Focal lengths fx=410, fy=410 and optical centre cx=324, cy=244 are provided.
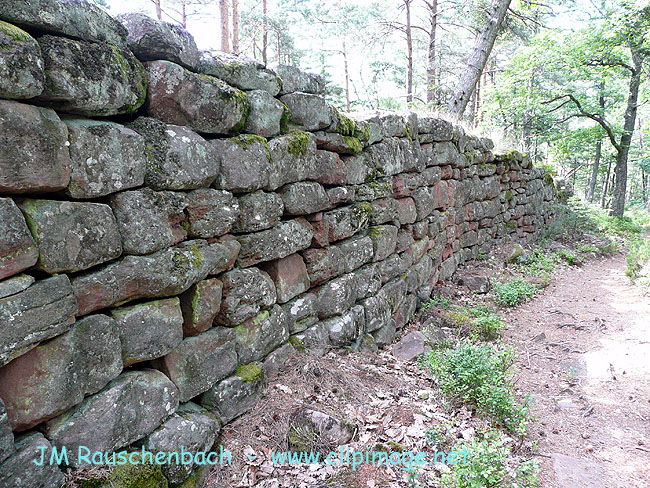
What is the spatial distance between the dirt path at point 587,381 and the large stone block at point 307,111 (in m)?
3.39

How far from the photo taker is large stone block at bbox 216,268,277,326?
10.00 ft

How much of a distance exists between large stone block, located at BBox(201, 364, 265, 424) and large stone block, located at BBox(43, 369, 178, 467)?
1.11 feet

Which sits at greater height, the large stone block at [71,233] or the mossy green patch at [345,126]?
the mossy green patch at [345,126]

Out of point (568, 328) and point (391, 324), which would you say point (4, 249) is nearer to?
point (391, 324)

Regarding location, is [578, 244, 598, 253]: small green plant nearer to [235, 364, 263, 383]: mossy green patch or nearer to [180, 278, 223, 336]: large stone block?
[235, 364, 263, 383]: mossy green patch

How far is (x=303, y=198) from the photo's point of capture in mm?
3793

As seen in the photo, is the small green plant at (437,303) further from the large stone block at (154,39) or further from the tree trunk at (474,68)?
the tree trunk at (474,68)

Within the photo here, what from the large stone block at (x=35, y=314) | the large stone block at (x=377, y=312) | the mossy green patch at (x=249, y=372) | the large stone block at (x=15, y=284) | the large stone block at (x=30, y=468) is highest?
the large stone block at (x=15, y=284)

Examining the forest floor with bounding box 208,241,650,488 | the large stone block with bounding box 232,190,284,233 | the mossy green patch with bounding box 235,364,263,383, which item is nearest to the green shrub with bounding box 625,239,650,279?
the forest floor with bounding box 208,241,650,488

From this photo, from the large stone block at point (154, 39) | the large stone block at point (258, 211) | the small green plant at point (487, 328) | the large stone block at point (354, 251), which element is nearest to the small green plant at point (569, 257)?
the small green plant at point (487, 328)

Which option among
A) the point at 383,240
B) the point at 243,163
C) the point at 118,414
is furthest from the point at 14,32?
the point at 383,240

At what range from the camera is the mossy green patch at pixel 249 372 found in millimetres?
3111

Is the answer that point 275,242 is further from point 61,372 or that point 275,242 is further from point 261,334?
point 61,372

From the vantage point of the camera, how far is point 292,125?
12.4 ft
